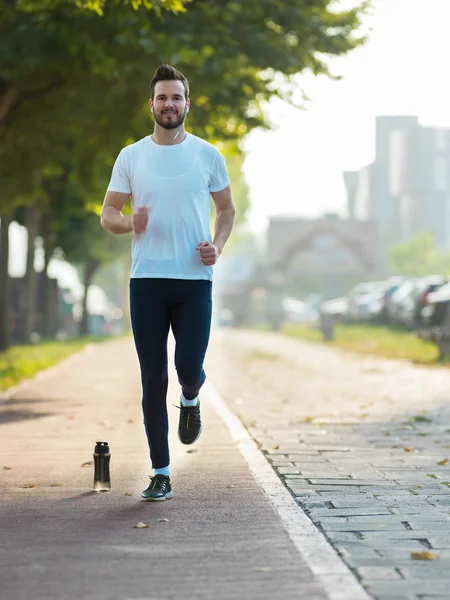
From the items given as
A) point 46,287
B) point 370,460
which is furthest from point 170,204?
point 46,287

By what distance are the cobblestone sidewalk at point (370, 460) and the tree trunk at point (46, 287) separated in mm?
19114

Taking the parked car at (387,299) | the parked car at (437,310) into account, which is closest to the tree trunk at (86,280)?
the parked car at (387,299)

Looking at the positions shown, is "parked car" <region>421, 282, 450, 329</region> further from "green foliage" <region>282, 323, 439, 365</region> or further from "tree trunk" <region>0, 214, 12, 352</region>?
"tree trunk" <region>0, 214, 12, 352</region>

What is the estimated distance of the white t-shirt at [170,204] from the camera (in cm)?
684

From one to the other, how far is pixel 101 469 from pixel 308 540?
1.95 metres

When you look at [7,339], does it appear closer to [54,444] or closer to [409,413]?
[409,413]

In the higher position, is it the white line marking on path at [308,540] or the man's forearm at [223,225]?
the man's forearm at [223,225]

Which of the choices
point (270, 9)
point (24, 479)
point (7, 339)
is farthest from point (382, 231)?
point (24, 479)

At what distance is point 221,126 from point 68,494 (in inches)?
553

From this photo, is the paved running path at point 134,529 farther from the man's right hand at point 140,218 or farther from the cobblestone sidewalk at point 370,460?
the man's right hand at point 140,218

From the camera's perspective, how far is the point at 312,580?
5066 millimetres

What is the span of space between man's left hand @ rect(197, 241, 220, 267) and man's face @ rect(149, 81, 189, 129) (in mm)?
649

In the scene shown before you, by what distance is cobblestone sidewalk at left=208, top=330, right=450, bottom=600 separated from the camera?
18.0 feet

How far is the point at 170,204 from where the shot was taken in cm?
684
